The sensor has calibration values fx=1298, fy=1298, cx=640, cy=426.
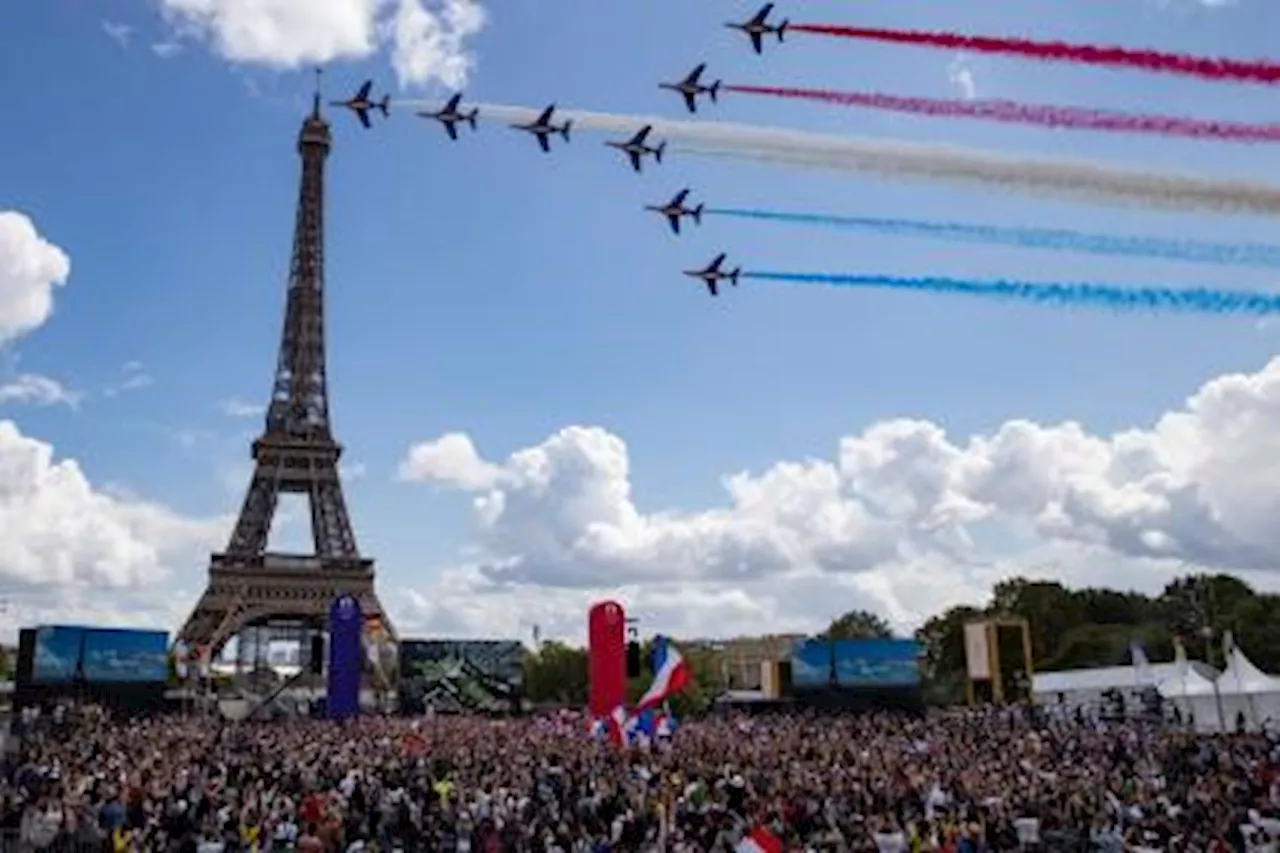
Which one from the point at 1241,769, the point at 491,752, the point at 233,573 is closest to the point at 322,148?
the point at 233,573

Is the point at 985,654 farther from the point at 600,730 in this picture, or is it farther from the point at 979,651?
the point at 600,730

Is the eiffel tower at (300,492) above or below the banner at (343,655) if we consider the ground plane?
above

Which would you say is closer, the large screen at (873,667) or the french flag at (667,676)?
the french flag at (667,676)

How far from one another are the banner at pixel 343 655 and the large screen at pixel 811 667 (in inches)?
1044

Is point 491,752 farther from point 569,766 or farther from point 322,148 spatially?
point 322,148

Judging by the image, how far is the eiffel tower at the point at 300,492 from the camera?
93.2 m

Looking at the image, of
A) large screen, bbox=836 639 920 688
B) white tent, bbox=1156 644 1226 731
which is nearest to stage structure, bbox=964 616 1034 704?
large screen, bbox=836 639 920 688

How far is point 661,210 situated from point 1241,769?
21.9 metres

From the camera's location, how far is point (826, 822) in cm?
2550

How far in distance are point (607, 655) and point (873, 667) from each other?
29.2m

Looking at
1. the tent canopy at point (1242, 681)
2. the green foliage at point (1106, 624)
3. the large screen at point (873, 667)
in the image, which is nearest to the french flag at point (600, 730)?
the tent canopy at point (1242, 681)

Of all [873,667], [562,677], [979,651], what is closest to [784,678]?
[979,651]

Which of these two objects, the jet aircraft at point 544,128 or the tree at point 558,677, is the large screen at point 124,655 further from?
the tree at point 558,677

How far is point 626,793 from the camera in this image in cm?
2722
